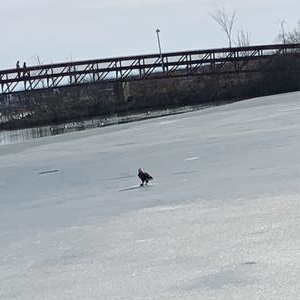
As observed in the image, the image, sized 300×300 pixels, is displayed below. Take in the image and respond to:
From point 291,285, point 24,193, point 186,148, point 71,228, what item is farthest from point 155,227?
point 186,148

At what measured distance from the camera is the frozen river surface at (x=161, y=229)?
5.41 meters

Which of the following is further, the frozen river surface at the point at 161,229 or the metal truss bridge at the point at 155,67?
the metal truss bridge at the point at 155,67

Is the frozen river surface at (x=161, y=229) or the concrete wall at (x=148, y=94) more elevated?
the concrete wall at (x=148, y=94)

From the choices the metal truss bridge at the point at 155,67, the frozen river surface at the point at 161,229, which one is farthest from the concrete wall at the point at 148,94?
the frozen river surface at the point at 161,229

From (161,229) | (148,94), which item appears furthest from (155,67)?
(161,229)

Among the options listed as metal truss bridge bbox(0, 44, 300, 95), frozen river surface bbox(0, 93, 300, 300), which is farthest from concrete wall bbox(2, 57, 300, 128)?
frozen river surface bbox(0, 93, 300, 300)

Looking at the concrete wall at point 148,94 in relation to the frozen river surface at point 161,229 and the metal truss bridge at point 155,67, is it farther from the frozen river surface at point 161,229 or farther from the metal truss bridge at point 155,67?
the frozen river surface at point 161,229

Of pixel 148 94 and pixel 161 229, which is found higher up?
pixel 148 94

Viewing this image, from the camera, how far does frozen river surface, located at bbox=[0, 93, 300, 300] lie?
541cm

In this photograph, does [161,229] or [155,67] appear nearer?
[161,229]

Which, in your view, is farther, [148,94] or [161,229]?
[148,94]

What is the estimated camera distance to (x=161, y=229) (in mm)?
7301

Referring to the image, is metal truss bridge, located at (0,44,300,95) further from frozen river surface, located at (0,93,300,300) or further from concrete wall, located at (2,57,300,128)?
frozen river surface, located at (0,93,300,300)

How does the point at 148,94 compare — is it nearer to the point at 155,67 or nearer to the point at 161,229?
the point at 155,67
